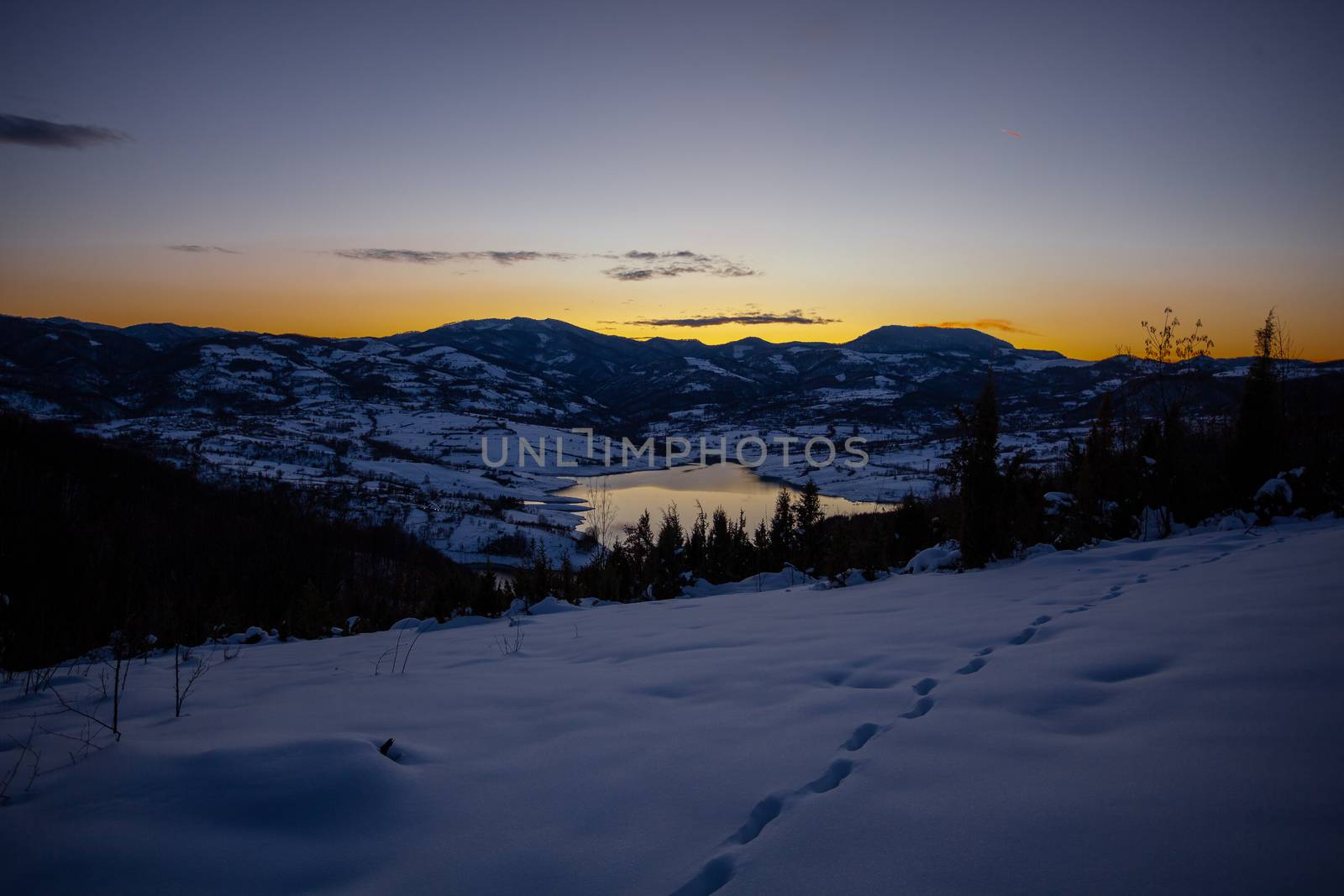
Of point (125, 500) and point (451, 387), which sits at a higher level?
point (451, 387)

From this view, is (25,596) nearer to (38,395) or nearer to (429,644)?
(429,644)

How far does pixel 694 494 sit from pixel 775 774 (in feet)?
197

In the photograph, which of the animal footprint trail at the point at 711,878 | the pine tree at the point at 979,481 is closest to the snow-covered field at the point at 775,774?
the animal footprint trail at the point at 711,878

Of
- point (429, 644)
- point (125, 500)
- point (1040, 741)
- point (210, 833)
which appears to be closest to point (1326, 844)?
point (1040, 741)

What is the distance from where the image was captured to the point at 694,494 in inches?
2452

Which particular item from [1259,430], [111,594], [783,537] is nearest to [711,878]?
[111,594]

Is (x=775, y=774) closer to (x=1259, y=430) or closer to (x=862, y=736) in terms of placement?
(x=862, y=736)

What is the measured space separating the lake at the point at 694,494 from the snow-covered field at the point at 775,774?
30908 millimetres

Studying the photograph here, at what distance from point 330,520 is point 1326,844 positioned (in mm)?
55183

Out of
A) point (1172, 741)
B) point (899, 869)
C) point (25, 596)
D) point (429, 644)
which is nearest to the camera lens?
point (899, 869)

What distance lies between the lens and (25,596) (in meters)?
6.93

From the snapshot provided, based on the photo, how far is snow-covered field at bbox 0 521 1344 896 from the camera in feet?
5.61

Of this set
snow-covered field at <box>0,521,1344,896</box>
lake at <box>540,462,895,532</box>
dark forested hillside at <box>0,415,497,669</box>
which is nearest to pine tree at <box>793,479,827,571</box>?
dark forested hillside at <box>0,415,497,669</box>

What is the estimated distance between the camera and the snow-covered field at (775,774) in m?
1.71
